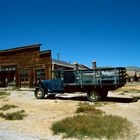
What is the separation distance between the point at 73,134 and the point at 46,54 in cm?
2760

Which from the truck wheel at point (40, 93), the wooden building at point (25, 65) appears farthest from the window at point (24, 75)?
the truck wheel at point (40, 93)

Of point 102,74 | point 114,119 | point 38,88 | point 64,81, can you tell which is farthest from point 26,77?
point 114,119

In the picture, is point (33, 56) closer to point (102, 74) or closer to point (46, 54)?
point (46, 54)

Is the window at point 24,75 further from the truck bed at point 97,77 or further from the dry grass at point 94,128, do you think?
the dry grass at point 94,128

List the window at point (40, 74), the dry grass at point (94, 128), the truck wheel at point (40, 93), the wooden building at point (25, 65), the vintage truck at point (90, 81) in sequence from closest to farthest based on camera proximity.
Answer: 1. the dry grass at point (94, 128)
2. the vintage truck at point (90, 81)
3. the truck wheel at point (40, 93)
4. the wooden building at point (25, 65)
5. the window at point (40, 74)

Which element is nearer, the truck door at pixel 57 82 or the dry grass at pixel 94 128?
the dry grass at pixel 94 128

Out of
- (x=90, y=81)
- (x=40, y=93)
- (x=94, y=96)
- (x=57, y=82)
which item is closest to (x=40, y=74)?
(x=40, y=93)

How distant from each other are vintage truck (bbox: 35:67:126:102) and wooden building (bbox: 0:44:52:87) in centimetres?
1426

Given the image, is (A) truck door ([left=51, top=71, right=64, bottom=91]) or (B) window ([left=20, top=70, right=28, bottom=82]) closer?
(A) truck door ([left=51, top=71, right=64, bottom=91])

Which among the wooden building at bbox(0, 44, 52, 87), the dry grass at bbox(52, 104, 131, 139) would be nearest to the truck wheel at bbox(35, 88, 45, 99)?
the dry grass at bbox(52, 104, 131, 139)

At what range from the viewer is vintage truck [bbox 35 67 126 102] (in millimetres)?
18969

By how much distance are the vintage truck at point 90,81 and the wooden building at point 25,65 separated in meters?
14.3

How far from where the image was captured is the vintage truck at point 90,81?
19.0 m

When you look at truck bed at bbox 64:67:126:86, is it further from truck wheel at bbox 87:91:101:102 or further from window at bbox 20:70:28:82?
window at bbox 20:70:28:82
